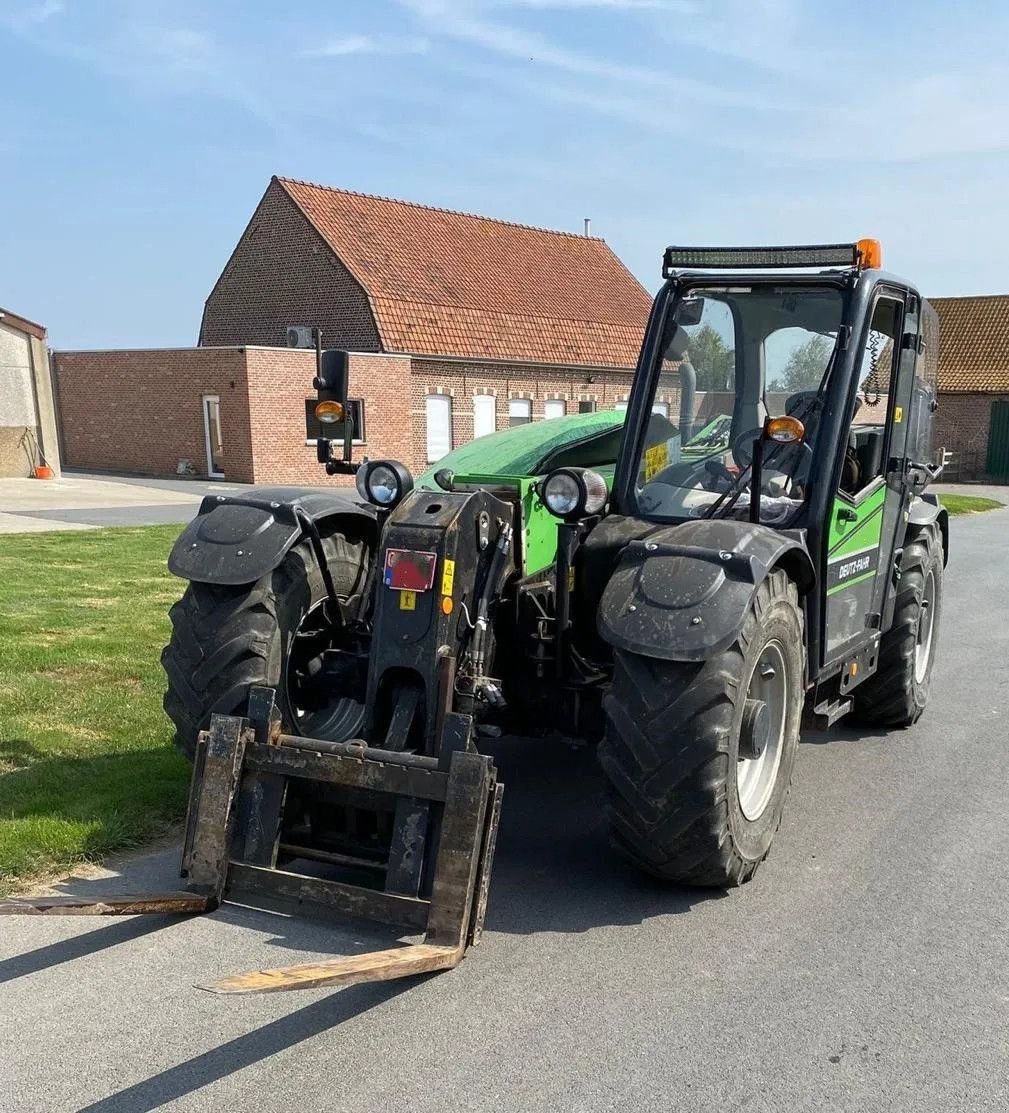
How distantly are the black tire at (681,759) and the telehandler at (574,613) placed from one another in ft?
0.03

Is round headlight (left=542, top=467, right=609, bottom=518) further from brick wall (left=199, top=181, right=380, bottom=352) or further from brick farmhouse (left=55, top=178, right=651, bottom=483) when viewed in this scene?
brick wall (left=199, top=181, right=380, bottom=352)

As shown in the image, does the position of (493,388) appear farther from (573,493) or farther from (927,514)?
(573,493)

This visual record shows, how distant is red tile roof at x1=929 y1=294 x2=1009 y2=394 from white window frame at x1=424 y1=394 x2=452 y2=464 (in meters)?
17.1

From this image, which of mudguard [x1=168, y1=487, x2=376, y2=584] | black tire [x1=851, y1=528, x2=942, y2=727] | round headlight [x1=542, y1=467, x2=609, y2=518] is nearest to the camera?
round headlight [x1=542, y1=467, x2=609, y2=518]

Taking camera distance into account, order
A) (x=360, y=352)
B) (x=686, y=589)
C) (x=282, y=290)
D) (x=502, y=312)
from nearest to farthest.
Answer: (x=686, y=589)
(x=360, y=352)
(x=282, y=290)
(x=502, y=312)

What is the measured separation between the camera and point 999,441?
36.4 meters

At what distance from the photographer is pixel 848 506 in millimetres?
4996

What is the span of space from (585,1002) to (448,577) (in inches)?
59.8

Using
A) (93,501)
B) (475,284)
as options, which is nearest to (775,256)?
(93,501)

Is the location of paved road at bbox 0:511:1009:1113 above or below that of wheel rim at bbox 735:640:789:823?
below

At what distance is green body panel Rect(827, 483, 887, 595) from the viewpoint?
4867 mm

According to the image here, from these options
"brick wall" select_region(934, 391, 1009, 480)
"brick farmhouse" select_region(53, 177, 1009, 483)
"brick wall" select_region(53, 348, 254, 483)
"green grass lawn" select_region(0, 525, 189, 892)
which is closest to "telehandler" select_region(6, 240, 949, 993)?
"green grass lawn" select_region(0, 525, 189, 892)

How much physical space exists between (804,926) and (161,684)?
14.6 ft

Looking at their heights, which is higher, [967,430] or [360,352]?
[360,352]
